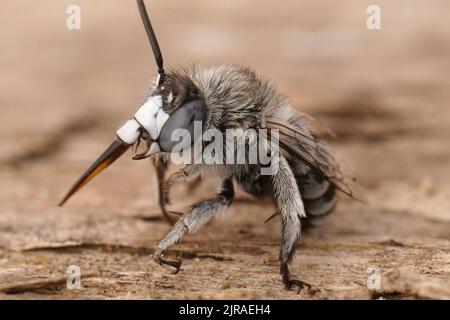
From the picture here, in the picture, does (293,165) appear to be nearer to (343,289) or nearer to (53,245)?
(343,289)

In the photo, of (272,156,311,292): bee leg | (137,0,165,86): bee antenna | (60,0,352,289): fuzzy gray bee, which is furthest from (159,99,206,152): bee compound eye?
(272,156,311,292): bee leg

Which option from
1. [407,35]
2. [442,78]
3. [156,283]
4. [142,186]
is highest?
[407,35]

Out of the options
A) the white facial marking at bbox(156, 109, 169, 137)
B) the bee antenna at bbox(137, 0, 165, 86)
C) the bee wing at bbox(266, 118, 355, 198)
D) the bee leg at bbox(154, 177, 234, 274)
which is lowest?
the bee leg at bbox(154, 177, 234, 274)

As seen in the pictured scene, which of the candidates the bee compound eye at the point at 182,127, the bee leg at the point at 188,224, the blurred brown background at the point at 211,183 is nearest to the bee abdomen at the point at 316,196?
the blurred brown background at the point at 211,183

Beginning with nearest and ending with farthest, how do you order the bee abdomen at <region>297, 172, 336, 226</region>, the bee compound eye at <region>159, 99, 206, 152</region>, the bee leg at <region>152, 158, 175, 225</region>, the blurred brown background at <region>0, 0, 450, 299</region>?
the bee compound eye at <region>159, 99, 206, 152</region> → the blurred brown background at <region>0, 0, 450, 299</region> → the bee abdomen at <region>297, 172, 336, 226</region> → the bee leg at <region>152, 158, 175, 225</region>

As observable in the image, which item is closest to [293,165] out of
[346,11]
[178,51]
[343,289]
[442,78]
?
[343,289]

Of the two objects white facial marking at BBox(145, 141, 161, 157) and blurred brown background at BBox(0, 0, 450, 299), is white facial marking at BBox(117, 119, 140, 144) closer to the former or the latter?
white facial marking at BBox(145, 141, 161, 157)

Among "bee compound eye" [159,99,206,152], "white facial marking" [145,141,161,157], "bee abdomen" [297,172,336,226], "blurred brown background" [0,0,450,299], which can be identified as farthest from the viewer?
"bee abdomen" [297,172,336,226]
